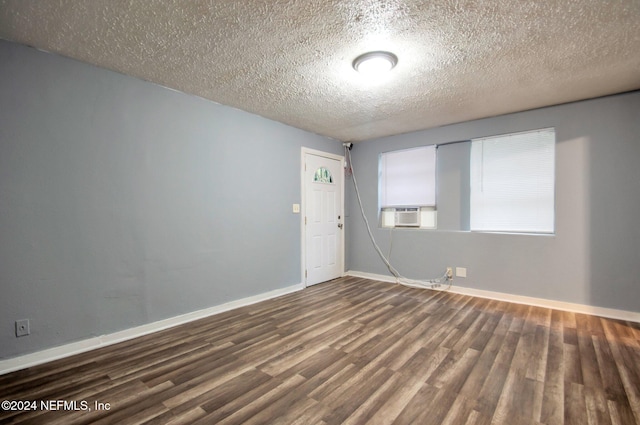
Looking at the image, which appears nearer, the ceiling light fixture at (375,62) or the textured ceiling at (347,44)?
the textured ceiling at (347,44)

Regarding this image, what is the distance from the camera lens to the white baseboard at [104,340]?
2.11 m

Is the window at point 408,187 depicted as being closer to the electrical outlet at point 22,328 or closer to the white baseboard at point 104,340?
the white baseboard at point 104,340

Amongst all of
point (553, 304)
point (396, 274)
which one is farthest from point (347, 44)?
point (553, 304)

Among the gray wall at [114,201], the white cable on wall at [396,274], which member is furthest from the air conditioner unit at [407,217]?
the gray wall at [114,201]

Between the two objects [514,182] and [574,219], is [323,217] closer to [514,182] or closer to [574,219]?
[514,182]

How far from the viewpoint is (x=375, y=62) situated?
2.35 m

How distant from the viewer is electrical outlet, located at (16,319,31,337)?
6.96 feet

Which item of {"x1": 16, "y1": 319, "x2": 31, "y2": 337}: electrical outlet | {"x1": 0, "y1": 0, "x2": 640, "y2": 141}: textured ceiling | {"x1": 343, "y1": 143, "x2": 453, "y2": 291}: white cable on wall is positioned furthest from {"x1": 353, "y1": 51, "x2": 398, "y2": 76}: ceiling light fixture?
{"x1": 16, "y1": 319, "x2": 31, "y2": 337}: electrical outlet

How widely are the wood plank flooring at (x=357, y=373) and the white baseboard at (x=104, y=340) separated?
9 centimetres

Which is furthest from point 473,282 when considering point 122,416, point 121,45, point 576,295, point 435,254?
point 121,45

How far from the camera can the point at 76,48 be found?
2.21 m

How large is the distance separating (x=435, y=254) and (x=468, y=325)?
5.01 ft

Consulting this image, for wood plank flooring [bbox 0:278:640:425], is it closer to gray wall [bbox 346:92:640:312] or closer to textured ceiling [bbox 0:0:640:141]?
gray wall [bbox 346:92:640:312]

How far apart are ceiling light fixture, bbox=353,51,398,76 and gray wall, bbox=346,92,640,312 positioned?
2.27 metres
